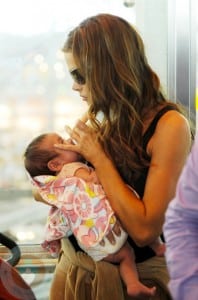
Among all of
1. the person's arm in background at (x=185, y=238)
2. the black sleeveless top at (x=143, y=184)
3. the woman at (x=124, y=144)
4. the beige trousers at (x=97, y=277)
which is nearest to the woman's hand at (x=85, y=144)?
the woman at (x=124, y=144)

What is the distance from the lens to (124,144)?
59.6 inches

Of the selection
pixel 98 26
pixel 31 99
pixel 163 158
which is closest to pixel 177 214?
pixel 163 158

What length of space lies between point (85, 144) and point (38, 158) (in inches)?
5.5

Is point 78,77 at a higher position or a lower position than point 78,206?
higher

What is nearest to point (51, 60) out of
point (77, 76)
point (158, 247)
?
point (77, 76)

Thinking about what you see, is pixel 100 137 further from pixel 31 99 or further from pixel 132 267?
pixel 31 99

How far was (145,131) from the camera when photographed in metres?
1.50

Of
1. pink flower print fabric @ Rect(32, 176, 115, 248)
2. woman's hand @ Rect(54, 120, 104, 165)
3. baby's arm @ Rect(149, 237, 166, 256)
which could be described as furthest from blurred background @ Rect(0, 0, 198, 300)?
baby's arm @ Rect(149, 237, 166, 256)

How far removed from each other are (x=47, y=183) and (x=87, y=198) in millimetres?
136

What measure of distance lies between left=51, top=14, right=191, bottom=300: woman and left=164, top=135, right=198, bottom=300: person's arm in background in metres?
0.56

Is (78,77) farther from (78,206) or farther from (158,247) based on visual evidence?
(158,247)

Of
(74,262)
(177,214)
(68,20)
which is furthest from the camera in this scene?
(68,20)

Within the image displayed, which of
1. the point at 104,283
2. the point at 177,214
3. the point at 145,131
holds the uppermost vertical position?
the point at 177,214

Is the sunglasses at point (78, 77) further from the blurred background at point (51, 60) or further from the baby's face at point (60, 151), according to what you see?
the blurred background at point (51, 60)
